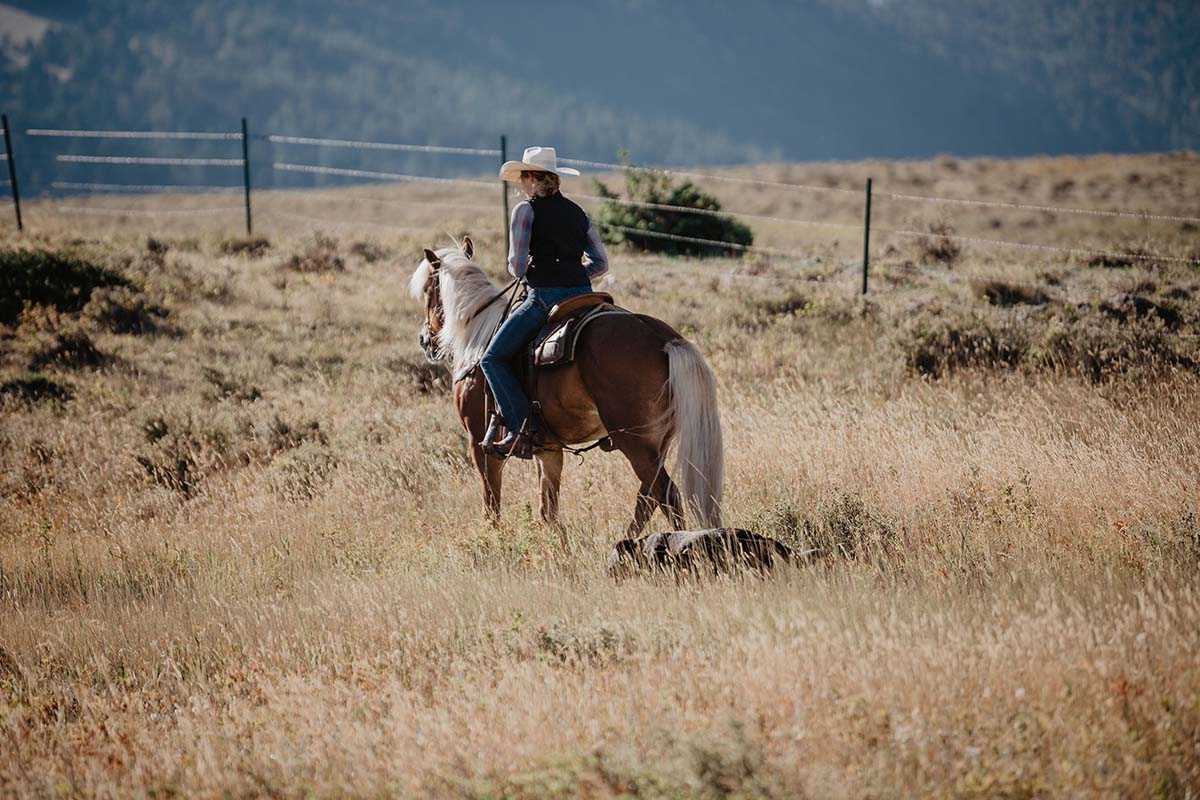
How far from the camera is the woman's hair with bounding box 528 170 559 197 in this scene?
5977 mm

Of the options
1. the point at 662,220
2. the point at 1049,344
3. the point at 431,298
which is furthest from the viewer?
the point at 662,220

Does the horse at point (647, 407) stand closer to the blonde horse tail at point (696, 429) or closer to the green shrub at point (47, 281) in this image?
the blonde horse tail at point (696, 429)

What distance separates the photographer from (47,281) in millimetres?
13203

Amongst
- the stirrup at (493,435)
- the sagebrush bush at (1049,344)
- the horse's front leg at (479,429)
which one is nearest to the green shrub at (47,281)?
the horse's front leg at (479,429)

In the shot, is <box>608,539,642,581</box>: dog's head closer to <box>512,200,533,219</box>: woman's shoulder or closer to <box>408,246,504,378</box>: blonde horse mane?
<box>408,246,504,378</box>: blonde horse mane

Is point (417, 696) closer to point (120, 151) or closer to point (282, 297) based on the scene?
point (282, 297)

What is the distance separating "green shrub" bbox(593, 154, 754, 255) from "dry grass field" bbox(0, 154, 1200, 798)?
424 centimetres

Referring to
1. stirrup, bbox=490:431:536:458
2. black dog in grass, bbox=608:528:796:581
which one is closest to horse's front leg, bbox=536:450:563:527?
stirrup, bbox=490:431:536:458

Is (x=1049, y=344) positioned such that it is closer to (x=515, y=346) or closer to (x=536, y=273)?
(x=536, y=273)

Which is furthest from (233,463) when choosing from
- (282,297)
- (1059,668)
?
(1059,668)

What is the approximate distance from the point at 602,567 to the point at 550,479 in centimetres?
142

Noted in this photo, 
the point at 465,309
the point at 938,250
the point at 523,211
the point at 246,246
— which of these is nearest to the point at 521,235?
the point at 523,211

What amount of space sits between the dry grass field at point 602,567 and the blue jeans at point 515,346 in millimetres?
865

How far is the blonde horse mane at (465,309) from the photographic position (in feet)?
21.7
